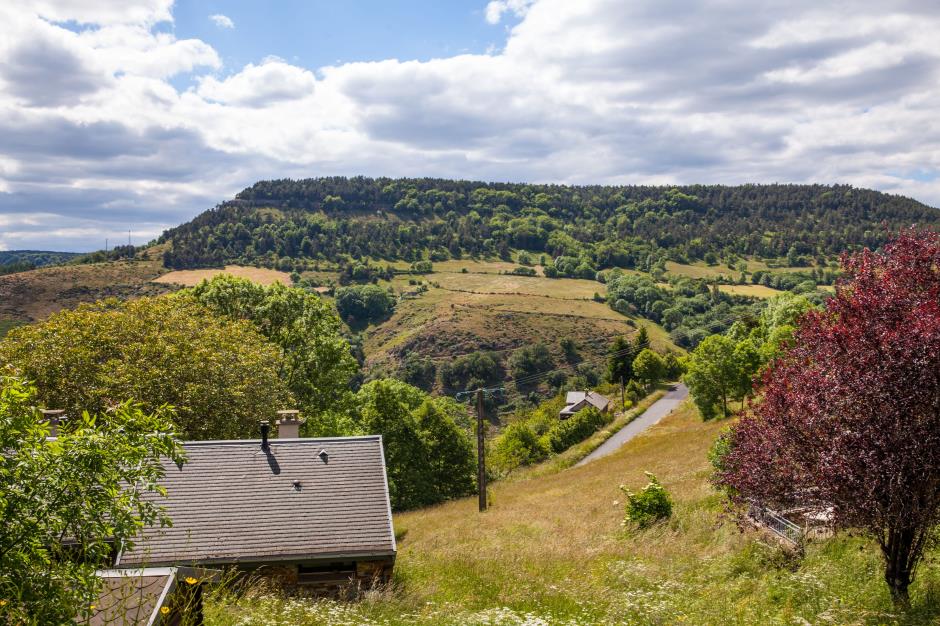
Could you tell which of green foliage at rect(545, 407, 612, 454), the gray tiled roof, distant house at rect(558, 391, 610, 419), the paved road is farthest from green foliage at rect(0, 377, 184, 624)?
distant house at rect(558, 391, 610, 419)

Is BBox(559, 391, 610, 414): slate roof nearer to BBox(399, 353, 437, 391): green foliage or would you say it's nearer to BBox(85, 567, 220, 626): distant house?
BBox(399, 353, 437, 391): green foliage

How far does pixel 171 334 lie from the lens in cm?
2847

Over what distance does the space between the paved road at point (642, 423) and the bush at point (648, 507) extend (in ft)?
103

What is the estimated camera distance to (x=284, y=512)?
629 inches

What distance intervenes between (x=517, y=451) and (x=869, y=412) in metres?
54.7

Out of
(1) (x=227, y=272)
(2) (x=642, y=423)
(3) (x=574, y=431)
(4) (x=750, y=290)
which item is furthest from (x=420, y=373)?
(4) (x=750, y=290)

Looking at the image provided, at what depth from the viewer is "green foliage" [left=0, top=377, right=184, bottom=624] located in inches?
213

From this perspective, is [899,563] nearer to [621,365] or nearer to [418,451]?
[418,451]

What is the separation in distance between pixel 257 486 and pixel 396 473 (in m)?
24.4

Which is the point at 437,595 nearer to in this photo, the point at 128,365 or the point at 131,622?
the point at 131,622

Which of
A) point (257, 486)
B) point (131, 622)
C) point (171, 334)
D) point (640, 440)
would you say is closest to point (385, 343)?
point (640, 440)

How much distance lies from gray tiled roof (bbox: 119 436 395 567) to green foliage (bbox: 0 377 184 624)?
907 cm

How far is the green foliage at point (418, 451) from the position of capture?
40.6 metres

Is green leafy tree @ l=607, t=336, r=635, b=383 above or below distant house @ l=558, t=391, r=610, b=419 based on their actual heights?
above
